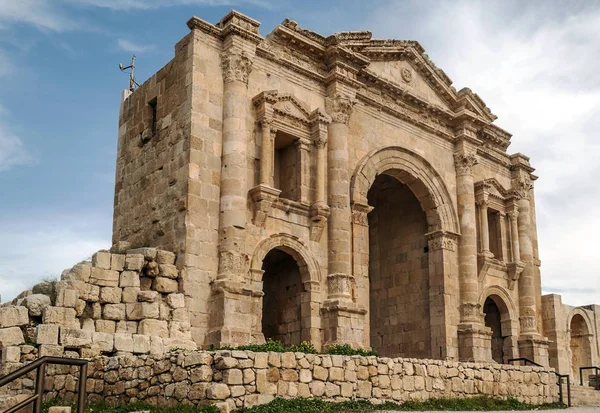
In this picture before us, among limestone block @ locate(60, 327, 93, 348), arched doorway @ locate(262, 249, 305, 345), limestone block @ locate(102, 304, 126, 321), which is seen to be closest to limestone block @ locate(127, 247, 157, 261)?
limestone block @ locate(102, 304, 126, 321)

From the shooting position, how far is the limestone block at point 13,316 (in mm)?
13227

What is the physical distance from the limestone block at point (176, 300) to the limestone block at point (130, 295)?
70 centimetres

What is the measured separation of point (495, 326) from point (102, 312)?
597 inches

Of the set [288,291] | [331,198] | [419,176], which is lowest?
[288,291]

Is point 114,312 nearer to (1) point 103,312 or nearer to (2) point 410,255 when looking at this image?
(1) point 103,312

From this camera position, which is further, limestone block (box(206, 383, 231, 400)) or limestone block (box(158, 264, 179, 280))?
limestone block (box(158, 264, 179, 280))

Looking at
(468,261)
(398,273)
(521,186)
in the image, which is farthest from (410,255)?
(521,186)

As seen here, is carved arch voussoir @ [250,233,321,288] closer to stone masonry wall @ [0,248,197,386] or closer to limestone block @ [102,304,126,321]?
stone masonry wall @ [0,248,197,386]

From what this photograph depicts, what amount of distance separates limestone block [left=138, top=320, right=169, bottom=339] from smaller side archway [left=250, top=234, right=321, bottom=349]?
234cm

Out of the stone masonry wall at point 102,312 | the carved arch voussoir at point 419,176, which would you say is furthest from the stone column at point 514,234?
the stone masonry wall at point 102,312

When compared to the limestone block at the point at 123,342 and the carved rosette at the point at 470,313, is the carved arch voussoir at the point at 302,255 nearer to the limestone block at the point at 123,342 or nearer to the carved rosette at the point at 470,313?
the limestone block at the point at 123,342

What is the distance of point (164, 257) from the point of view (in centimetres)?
1580

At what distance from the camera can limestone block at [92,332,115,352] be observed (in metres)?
13.9

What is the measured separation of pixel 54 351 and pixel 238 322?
4.01m
